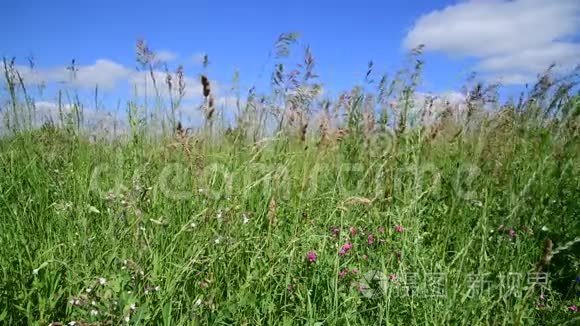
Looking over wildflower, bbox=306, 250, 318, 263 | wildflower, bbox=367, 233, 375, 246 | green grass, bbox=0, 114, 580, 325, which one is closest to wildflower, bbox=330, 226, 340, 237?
green grass, bbox=0, 114, 580, 325

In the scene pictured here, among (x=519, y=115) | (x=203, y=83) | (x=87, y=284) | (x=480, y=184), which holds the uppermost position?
(x=203, y=83)

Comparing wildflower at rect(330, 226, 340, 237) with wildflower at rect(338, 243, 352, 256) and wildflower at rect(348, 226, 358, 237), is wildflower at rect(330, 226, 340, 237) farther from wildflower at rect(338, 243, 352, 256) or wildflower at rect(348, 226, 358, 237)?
wildflower at rect(338, 243, 352, 256)

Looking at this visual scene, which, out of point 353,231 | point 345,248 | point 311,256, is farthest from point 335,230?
point 311,256

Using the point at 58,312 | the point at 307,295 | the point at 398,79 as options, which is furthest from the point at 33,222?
the point at 398,79

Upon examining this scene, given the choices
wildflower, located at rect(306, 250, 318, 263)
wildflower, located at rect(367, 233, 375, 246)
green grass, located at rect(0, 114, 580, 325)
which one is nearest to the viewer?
green grass, located at rect(0, 114, 580, 325)

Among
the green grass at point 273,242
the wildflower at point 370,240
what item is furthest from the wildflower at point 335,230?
the wildflower at point 370,240

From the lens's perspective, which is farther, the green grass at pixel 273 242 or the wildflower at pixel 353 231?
the wildflower at pixel 353 231

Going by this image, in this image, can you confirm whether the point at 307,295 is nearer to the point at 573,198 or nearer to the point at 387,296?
the point at 387,296

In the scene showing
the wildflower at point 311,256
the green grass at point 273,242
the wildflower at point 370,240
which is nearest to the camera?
the green grass at point 273,242

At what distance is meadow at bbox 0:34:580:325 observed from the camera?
161cm

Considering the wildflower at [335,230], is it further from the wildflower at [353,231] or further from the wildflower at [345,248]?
the wildflower at [345,248]

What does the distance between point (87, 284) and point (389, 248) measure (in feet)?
4.22

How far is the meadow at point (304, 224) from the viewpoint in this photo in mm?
1614

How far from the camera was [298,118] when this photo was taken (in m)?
2.82
